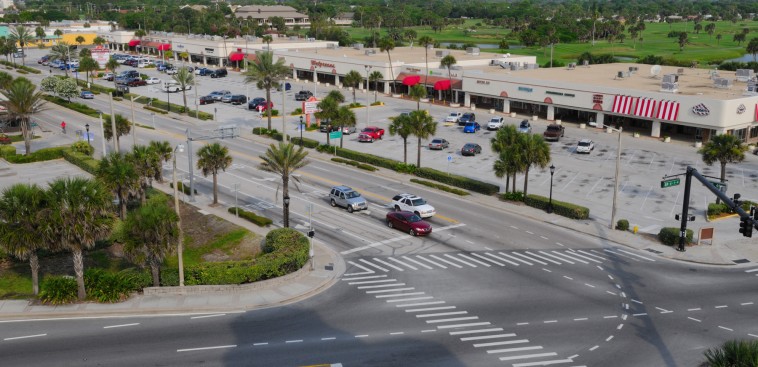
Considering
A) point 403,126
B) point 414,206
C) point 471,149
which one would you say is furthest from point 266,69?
point 414,206

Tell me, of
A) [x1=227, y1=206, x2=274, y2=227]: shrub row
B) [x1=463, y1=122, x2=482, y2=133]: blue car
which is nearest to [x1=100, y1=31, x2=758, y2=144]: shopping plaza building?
[x1=463, y1=122, x2=482, y2=133]: blue car

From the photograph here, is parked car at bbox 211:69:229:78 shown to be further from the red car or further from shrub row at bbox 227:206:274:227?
the red car

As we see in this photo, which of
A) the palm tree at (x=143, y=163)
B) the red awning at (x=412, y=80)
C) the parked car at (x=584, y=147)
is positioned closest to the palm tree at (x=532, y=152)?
the parked car at (x=584, y=147)

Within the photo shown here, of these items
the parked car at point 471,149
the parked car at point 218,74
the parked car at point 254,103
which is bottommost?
the parked car at point 471,149

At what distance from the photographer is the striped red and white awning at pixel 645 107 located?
8169 centimetres

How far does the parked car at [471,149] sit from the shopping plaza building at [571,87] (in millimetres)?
21201

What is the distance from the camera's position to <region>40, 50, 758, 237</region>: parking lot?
186ft

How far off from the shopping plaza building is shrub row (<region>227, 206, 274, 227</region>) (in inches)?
1912

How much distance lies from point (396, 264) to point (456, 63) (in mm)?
82461

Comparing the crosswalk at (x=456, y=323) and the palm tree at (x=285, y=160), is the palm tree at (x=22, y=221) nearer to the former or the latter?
the palm tree at (x=285, y=160)

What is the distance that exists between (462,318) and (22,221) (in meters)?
22.6

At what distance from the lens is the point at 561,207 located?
53312 mm

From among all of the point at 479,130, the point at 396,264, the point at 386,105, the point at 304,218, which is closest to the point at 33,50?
the point at 386,105

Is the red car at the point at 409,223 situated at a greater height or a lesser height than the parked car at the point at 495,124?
lesser
